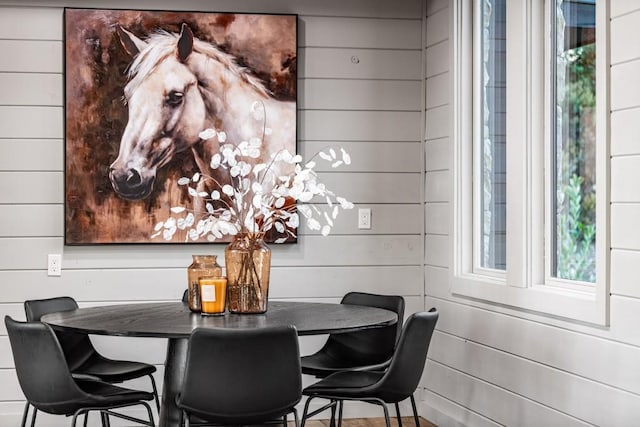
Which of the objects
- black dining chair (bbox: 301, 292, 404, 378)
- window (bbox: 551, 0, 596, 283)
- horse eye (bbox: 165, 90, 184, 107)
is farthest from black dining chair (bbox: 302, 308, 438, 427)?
horse eye (bbox: 165, 90, 184, 107)

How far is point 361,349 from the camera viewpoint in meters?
3.94

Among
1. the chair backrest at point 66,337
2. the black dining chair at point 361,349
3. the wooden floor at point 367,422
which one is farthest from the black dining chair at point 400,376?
the wooden floor at point 367,422

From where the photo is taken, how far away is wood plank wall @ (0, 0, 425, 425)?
180 inches

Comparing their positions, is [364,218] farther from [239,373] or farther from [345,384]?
[239,373]

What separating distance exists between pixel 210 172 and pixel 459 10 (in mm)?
1532

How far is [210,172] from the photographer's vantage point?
466cm

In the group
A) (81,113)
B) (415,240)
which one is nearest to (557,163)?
(415,240)

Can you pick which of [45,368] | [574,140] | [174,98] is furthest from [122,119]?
[574,140]

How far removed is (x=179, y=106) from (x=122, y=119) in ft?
1.00

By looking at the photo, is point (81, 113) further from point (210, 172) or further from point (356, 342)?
point (356, 342)

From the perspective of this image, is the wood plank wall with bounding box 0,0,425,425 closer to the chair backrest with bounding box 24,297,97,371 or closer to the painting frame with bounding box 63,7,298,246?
the painting frame with bounding box 63,7,298,246

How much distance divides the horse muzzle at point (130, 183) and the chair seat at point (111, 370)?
40.6 inches

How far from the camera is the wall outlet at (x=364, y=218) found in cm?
487

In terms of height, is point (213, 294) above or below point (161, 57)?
below
